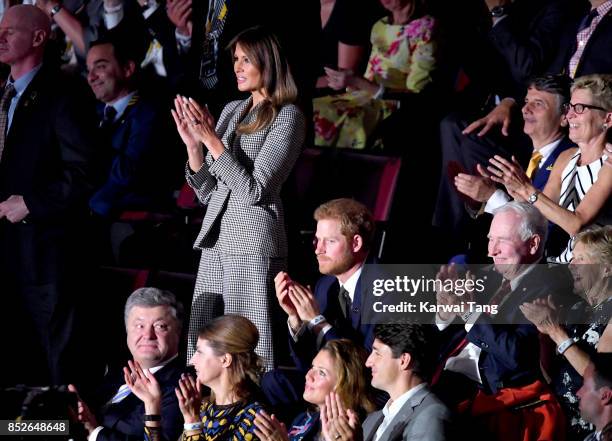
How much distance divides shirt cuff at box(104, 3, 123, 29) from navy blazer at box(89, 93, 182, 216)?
1064 millimetres

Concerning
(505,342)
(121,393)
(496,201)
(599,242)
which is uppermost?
(599,242)

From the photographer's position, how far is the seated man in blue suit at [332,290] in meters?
4.30

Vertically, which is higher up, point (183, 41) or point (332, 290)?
point (183, 41)

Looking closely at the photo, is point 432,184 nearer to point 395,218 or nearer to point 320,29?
point 395,218

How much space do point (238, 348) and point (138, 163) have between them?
170cm

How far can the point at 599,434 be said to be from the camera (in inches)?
142

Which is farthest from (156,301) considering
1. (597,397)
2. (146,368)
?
(597,397)

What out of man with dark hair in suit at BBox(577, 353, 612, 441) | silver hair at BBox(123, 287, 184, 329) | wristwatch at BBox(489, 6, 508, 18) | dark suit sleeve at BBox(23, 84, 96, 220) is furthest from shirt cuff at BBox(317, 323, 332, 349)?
wristwatch at BBox(489, 6, 508, 18)

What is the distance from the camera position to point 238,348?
420 centimetres

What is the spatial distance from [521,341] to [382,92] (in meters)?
1.97

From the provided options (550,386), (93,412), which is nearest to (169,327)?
(93,412)

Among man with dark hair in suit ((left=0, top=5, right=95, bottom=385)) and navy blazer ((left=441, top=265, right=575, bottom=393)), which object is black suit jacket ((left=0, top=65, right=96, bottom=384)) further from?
navy blazer ((left=441, top=265, right=575, bottom=393))

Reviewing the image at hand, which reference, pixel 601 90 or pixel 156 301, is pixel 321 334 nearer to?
pixel 156 301

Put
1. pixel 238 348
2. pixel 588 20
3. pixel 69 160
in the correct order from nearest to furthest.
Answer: pixel 238 348
pixel 588 20
pixel 69 160
